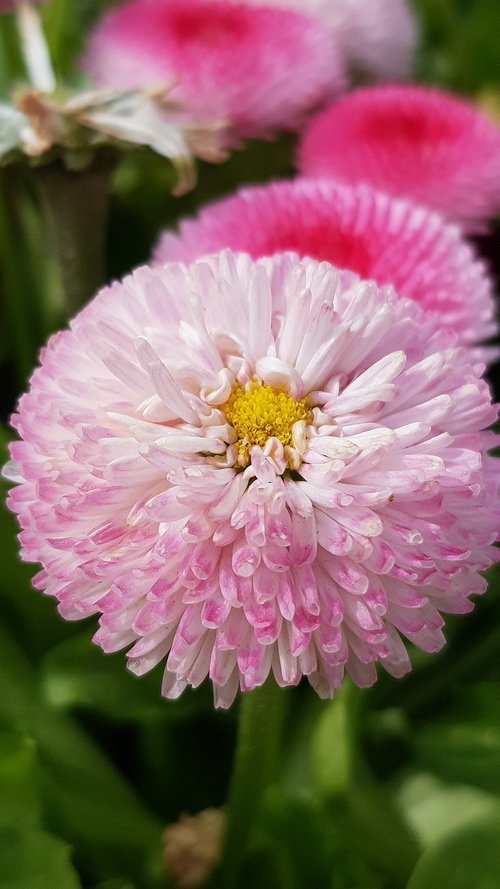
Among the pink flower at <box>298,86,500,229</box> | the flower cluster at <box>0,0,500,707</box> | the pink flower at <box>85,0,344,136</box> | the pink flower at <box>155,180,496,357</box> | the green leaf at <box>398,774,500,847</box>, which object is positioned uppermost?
the pink flower at <box>85,0,344,136</box>

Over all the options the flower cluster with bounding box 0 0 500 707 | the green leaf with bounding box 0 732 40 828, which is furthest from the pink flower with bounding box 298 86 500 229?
the green leaf with bounding box 0 732 40 828

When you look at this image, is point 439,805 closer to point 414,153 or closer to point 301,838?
point 301,838

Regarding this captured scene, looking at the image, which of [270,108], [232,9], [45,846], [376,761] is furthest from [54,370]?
[232,9]

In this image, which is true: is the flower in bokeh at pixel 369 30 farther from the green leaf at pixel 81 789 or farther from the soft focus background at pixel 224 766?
the green leaf at pixel 81 789

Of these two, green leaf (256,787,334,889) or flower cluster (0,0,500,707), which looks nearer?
flower cluster (0,0,500,707)

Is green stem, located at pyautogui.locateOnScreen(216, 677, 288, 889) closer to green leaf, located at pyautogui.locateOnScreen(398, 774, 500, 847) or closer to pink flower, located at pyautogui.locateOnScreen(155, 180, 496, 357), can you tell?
green leaf, located at pyautogui.locateOnScreen(398, 774, 500, 847)

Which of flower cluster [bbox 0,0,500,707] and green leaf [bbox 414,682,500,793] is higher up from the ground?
flower cluster [bbox 0,0,500,707]

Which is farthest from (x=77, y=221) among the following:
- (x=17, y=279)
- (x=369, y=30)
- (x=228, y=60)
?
(x=369, y=30)
